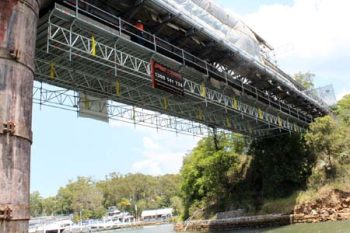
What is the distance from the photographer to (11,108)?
8516 millimetres

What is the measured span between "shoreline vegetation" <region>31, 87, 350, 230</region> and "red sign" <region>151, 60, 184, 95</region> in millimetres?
17729

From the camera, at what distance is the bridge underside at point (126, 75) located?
46.3 ft

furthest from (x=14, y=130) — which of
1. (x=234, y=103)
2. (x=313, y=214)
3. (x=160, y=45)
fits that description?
(x=313, y=214)

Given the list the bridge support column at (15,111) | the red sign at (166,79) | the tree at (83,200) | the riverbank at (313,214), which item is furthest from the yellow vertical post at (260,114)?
the tree at (83,200)

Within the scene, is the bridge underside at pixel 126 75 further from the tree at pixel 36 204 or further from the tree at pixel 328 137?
the tree at pixel 36 204

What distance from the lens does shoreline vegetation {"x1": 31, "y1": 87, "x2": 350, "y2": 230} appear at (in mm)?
30422

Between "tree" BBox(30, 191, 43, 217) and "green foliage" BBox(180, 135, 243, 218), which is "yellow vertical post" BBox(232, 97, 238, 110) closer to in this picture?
"green foliage" BBox(180, 135, 243, 218)

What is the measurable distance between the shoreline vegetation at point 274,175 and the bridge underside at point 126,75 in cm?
633

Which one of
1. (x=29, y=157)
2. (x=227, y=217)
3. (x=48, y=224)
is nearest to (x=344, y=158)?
(x=227, y=217)

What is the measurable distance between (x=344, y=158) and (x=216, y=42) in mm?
18773

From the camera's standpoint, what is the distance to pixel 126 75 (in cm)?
1792

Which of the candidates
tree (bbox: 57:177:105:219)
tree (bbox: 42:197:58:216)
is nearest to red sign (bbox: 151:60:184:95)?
tree (bbox: 57:177:105:219)

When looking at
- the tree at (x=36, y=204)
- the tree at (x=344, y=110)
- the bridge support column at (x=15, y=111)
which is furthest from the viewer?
the tree at (x=36, y=204)

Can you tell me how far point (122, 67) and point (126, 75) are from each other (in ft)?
4.86
